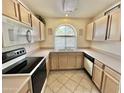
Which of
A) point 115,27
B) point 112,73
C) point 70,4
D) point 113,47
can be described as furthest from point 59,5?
point 112,73

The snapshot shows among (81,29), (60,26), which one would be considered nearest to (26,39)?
(60,26)

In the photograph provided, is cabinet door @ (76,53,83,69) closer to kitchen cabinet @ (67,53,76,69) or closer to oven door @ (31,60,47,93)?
kitchen cabinet @ (67,53,76,69)

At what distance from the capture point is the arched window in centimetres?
445

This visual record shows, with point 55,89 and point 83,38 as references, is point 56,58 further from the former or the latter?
point 83,38

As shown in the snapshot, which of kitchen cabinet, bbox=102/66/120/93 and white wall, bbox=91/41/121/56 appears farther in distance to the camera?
white wall, bbox=91/41/121/56

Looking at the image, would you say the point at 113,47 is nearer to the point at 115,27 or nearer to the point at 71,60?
the point at 115,27

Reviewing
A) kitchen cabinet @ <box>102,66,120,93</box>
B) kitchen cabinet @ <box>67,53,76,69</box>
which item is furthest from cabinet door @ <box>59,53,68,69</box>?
kitchen cabinet @ <box>102,66,120,93</box>

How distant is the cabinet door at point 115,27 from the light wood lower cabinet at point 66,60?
1814 mm

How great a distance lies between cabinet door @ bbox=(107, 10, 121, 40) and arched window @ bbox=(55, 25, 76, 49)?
96.6 inches

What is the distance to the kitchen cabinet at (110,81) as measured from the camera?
1.55m

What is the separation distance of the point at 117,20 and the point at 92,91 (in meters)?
1.84

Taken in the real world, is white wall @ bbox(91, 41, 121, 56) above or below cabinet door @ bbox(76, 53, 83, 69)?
above

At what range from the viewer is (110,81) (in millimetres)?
1744

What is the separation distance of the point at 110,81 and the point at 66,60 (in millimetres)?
2096
